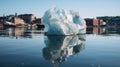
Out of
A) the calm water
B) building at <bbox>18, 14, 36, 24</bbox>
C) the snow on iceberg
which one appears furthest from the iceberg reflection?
building at <bbox>18, 14, 36, 24</bbox>

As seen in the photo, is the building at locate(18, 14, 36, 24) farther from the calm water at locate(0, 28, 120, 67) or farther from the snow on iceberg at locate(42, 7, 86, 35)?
the calm water at locate(0, 28, 120, 67)

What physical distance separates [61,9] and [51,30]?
2.59 m

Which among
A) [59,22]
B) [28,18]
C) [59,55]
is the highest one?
[28,18]

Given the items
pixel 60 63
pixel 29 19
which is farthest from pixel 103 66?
pixel 29 19

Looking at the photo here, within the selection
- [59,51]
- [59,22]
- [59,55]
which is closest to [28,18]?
[59,22]

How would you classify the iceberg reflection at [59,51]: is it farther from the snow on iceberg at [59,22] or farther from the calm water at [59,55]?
the snow on iceberg at [59,22]

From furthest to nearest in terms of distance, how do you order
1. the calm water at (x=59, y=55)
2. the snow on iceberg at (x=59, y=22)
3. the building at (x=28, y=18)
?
the building at (x=28, y=18)
the snow on iceberg at (x=59, y=22)
the calm water at (x=59, y=55)

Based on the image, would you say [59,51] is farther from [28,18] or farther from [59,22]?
[28,18]

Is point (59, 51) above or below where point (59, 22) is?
below

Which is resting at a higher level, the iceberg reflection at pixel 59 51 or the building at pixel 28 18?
the building at pixel 28 18

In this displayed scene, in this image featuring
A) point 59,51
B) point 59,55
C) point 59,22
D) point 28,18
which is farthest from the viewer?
point 28,18

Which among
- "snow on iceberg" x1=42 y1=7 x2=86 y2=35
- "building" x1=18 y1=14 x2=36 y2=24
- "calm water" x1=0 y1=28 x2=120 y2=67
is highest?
"building" x1=18 y1=14 x2=36 y2=24

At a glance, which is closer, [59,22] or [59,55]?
[59,55]

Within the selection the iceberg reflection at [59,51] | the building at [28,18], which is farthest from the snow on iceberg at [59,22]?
the building at [28,18]
